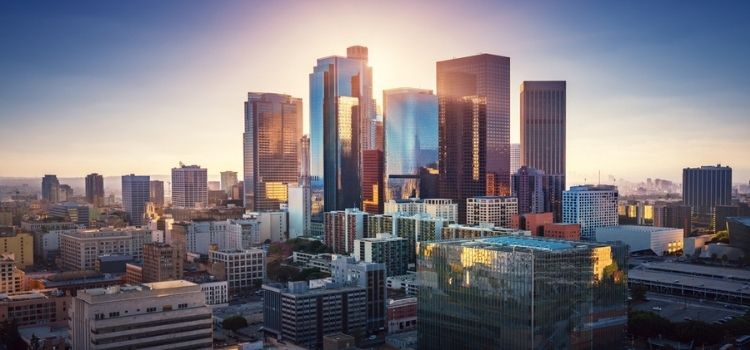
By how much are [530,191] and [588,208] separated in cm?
896

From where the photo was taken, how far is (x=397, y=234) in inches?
1559

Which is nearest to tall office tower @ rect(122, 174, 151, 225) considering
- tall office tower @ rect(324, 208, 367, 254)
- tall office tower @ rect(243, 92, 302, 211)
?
tall office tower @ rect(243, 92, 302, 211)

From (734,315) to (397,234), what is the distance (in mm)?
18769

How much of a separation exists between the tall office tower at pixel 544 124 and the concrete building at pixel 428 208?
753 inches

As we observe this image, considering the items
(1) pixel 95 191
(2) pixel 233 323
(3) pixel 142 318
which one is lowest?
(2) pixel 233 323

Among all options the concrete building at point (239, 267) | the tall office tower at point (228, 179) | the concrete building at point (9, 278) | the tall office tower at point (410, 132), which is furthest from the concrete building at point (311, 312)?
the tall office tower at point (228, 179)

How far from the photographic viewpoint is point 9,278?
97.9 feet

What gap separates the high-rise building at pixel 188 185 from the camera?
72875mm

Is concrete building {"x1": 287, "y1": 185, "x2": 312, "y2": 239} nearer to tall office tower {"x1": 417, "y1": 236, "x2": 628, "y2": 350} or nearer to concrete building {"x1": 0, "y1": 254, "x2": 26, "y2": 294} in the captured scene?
concrete building {"x1": 0, "y1": 254, "x2": 26, "y2": 294}

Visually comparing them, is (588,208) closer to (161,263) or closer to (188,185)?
(161,263)

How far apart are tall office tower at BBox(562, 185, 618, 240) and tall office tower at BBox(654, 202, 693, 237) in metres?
7.19

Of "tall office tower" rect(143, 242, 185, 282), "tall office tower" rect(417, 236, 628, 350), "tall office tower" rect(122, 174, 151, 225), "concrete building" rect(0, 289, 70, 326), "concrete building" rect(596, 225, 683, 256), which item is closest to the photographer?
"tall office tower" rect(417, 236, 628, 350)

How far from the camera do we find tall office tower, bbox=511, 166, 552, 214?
2220 inches

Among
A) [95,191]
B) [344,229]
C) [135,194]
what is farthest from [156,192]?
[344,229]
